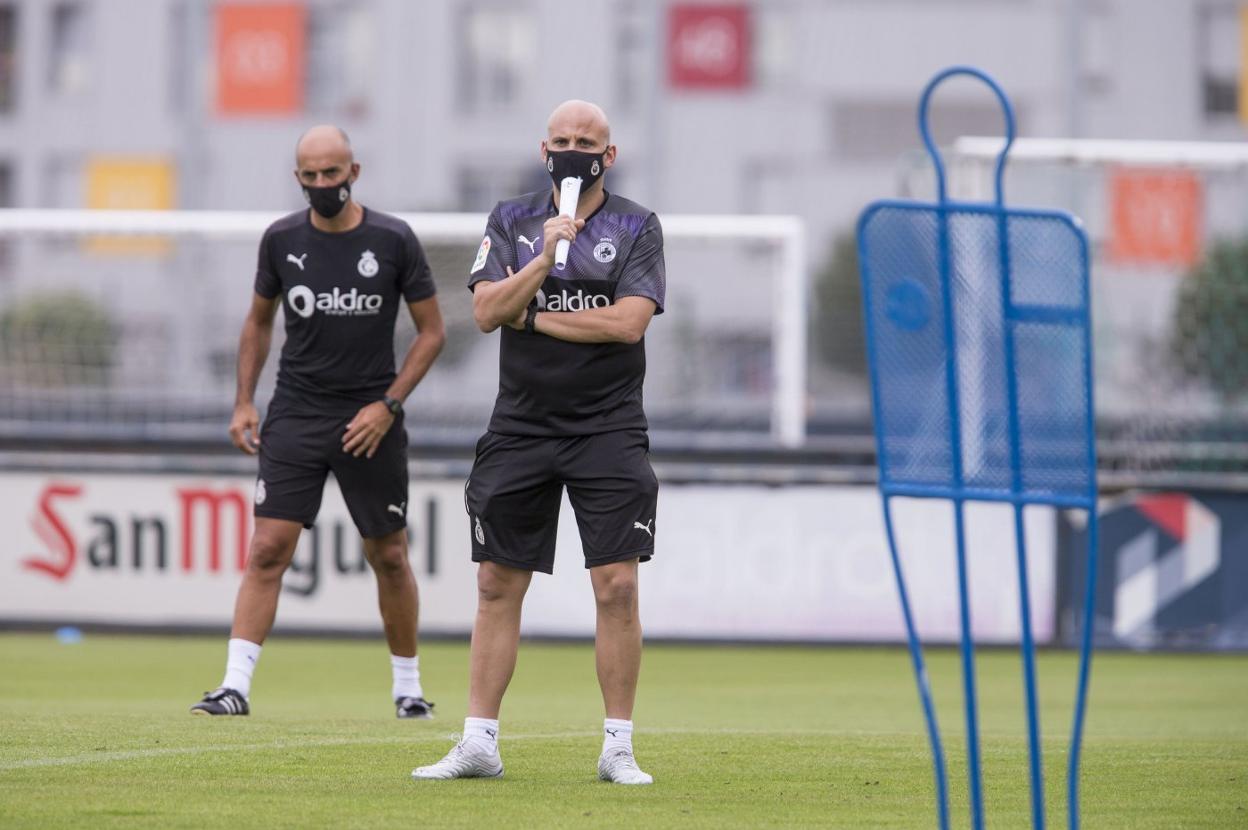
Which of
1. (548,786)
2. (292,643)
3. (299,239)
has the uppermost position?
(299,239)

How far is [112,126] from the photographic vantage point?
45844 mm

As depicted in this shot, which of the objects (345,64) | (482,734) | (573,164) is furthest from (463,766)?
(345,64)

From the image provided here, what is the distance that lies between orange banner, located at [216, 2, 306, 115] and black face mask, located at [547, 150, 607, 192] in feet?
76.8

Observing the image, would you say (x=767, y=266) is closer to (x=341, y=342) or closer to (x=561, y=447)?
(x=341, y=342)

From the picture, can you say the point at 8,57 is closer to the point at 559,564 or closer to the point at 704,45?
the point at 704,45

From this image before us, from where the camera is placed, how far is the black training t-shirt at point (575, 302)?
6035 mm

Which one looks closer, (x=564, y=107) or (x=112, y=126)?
(x=564, y=107)

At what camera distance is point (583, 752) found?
6.69 metres

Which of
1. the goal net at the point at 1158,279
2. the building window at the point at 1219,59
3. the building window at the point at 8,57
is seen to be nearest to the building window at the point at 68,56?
the building window at the point at 8,57

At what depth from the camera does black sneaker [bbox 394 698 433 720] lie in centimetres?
805

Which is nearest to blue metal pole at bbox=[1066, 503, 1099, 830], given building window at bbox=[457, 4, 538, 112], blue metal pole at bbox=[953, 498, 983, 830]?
blue metal pole at bbox=[953, 498, 983, 830]

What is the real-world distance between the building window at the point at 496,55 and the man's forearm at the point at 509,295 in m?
39.3

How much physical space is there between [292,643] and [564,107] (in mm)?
7770

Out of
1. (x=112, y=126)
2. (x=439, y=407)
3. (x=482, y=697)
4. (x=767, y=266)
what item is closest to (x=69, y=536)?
(x=439, y=407)
